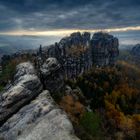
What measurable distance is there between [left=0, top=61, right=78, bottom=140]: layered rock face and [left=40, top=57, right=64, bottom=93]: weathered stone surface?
23.0m

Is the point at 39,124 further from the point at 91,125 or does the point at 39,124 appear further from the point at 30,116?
the point at 91,125

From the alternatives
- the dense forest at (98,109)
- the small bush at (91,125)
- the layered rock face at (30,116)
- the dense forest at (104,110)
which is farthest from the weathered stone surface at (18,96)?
the dense forest at (104,110)

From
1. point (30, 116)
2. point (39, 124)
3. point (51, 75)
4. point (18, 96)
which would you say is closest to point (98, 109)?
point (51, 75)

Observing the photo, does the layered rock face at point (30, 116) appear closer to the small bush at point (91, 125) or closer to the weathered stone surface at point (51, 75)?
the small bush at point (91, 125)

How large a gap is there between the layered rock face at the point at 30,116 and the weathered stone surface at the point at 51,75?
23.0m

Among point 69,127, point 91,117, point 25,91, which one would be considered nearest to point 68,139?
point 69,127

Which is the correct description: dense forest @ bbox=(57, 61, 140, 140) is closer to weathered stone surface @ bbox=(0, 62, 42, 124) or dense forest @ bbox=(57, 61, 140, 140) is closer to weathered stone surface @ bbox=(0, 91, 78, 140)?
weathered stone surface @ bbox=(0, 62, 42, 124)

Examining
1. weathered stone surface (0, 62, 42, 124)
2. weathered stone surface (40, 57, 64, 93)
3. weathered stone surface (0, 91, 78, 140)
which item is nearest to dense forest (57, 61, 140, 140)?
weathered stone surface (40, 57, 64, 93)

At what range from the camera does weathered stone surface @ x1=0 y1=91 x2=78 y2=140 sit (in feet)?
141

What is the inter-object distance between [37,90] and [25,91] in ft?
15.0

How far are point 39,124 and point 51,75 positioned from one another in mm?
47075

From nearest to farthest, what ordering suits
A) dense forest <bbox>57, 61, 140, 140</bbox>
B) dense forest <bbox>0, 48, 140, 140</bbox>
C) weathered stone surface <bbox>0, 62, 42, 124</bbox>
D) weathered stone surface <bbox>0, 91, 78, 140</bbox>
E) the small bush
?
weathered stone surface <bbox>0, 91, 78, 140</bbox> → weathered stone surface <bbox>0, 62, 42, 124</bbox> → the small bush → dense forest <bbox>0, 48, 140, 140</bbox> → dense forest <bbox>57, 61, 140, 140</bbox>

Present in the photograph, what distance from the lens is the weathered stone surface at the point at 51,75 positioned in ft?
294

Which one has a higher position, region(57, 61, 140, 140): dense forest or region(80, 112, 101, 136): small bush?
region(80, 112, 101, 136): small bush
